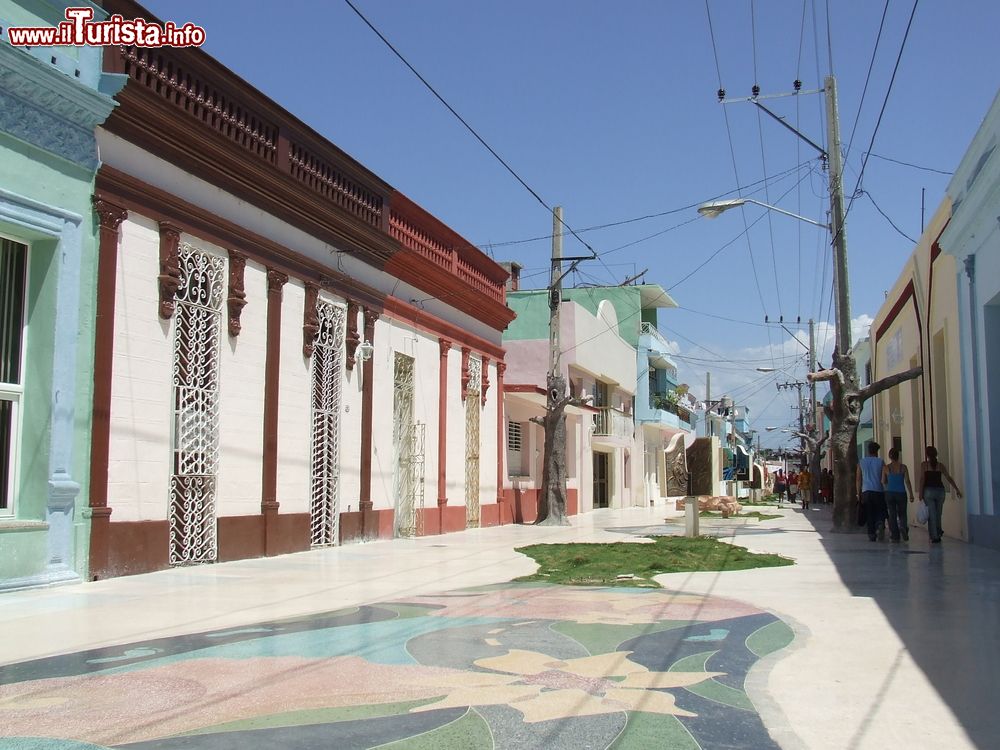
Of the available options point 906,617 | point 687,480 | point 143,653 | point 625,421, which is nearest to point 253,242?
point 143,653

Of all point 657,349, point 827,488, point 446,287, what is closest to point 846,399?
point 446,287

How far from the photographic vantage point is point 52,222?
10570 mm

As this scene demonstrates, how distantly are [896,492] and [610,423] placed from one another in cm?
2247

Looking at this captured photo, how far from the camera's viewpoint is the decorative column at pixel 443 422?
21.2 metres

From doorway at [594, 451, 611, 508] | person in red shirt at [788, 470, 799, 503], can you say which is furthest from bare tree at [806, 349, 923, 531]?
person in red shirt at [788, 470, 799, 503]

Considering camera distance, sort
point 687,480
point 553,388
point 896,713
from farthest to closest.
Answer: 1. point 687,480
2. point 553,388
3. point 896,713

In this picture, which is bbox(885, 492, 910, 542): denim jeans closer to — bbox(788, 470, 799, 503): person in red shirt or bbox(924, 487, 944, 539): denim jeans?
bbox(924, 487, 944, 539): denim jeans

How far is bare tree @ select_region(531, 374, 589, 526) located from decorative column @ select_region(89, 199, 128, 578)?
595 inches

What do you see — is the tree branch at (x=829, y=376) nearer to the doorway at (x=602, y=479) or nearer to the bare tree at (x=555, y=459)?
the bare tree at (x=555, y=459)

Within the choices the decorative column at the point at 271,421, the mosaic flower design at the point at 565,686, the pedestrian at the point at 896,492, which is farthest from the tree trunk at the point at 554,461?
the mosaic flower design at the point at 565,686

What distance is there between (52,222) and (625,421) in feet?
111

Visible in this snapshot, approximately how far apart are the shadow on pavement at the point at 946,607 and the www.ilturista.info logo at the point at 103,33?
1011 cm

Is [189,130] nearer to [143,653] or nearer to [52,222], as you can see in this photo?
Answer: [52,222]

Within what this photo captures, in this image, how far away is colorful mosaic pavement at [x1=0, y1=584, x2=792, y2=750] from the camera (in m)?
4.74
